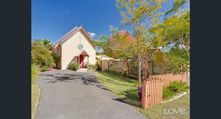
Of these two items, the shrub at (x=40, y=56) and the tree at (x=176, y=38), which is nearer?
the tree at (x=176, y=38)

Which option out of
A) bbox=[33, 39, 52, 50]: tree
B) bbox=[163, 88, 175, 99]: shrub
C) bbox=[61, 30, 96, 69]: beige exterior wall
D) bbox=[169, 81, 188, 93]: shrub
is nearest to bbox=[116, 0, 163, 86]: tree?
bbox=[169, 81, 188, 93]: shrub

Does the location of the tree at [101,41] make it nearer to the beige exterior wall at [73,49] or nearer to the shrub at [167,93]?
the beige exterior wall at [73,49]

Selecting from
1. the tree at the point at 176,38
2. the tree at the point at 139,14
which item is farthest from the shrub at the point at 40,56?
the tree at the point at 176,38

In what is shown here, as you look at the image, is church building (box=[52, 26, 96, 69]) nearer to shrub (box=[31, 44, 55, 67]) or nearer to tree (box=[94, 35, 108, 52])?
tree (box=[94, 35, 108, 52])

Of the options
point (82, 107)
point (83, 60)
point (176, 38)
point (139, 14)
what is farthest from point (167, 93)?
point (83, 60)

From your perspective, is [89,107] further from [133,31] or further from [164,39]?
[164,39]

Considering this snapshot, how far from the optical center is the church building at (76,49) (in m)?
27.6

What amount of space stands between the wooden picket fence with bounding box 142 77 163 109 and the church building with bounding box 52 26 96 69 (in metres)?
19.0

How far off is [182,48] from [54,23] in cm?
974

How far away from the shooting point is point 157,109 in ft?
29.1

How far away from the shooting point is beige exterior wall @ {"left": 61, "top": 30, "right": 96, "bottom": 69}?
27625 millimetres

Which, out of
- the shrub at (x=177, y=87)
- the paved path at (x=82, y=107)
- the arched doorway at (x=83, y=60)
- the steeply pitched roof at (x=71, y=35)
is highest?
the steeply pitched roof at (x=71, y=35)

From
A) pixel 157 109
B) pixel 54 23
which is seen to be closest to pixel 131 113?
pixel 157 109

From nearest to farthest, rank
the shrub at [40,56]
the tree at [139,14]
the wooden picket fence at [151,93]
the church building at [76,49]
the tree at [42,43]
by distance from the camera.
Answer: the wooden picket fence at [151,93], the tree at [139,14], the shrub at [40,56], the tree at [42,43], the church building at [76,49]
